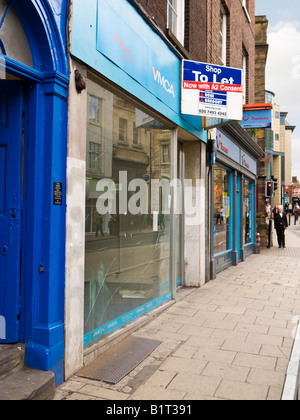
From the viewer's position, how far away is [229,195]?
11758mm

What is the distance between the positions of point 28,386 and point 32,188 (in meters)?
1.67

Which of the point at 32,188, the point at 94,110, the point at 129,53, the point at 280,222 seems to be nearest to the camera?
the point at 32,188

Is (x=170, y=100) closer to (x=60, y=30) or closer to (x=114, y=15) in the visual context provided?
(x=114, y=15)

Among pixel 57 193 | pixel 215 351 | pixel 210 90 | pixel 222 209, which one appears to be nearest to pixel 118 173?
pixel 57 193

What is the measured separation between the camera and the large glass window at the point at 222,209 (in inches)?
397

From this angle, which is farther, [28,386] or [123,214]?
[123,214]

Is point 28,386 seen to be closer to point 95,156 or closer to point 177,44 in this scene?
point 95,156

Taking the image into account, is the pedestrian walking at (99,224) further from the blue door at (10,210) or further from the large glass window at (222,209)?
the large glass window at (222,209)

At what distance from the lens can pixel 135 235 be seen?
18.5ft

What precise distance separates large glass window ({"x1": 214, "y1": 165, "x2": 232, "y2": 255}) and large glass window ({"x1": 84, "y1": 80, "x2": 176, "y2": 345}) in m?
3.49

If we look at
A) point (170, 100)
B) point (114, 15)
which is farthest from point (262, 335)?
point (114, 15)

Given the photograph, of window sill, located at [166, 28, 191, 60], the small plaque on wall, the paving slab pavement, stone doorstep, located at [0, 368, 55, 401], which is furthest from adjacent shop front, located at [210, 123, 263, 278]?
stone doorstep, located at [0, 368, 55, 401]

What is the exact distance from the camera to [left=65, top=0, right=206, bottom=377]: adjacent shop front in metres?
3.89
